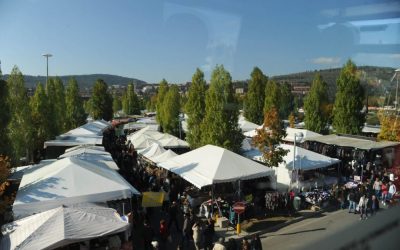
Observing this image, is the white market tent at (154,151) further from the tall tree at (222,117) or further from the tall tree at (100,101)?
the tall tree at (100,101)

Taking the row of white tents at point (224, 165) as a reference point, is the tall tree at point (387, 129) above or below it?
above

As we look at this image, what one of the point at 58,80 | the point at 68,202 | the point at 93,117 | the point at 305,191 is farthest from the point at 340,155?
the point at 93,117

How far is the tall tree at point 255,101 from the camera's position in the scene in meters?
23.1

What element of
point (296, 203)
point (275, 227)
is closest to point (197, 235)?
point (275, 227)

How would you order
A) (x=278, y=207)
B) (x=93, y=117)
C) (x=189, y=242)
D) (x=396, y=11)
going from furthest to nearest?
(x=93, y=117), (x=278, y=207), (x=189, y=242), (x=396, y=11)

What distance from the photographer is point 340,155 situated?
14.5 meters

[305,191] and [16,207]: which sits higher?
[16,207]

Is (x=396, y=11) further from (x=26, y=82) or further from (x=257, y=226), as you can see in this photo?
(x=26, y=82)

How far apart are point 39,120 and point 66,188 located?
10577 millimetres

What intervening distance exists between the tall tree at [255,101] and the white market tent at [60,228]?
18655 millimetres

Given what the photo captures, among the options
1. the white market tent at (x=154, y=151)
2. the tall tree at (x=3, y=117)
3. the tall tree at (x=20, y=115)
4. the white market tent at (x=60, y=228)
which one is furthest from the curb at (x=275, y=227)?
the tall tree at (x=20, y=115)

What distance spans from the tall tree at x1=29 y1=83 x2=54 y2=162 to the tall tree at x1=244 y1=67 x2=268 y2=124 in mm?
12347

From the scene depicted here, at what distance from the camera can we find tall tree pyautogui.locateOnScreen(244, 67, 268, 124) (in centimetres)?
2312

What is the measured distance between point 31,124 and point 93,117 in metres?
21.6
